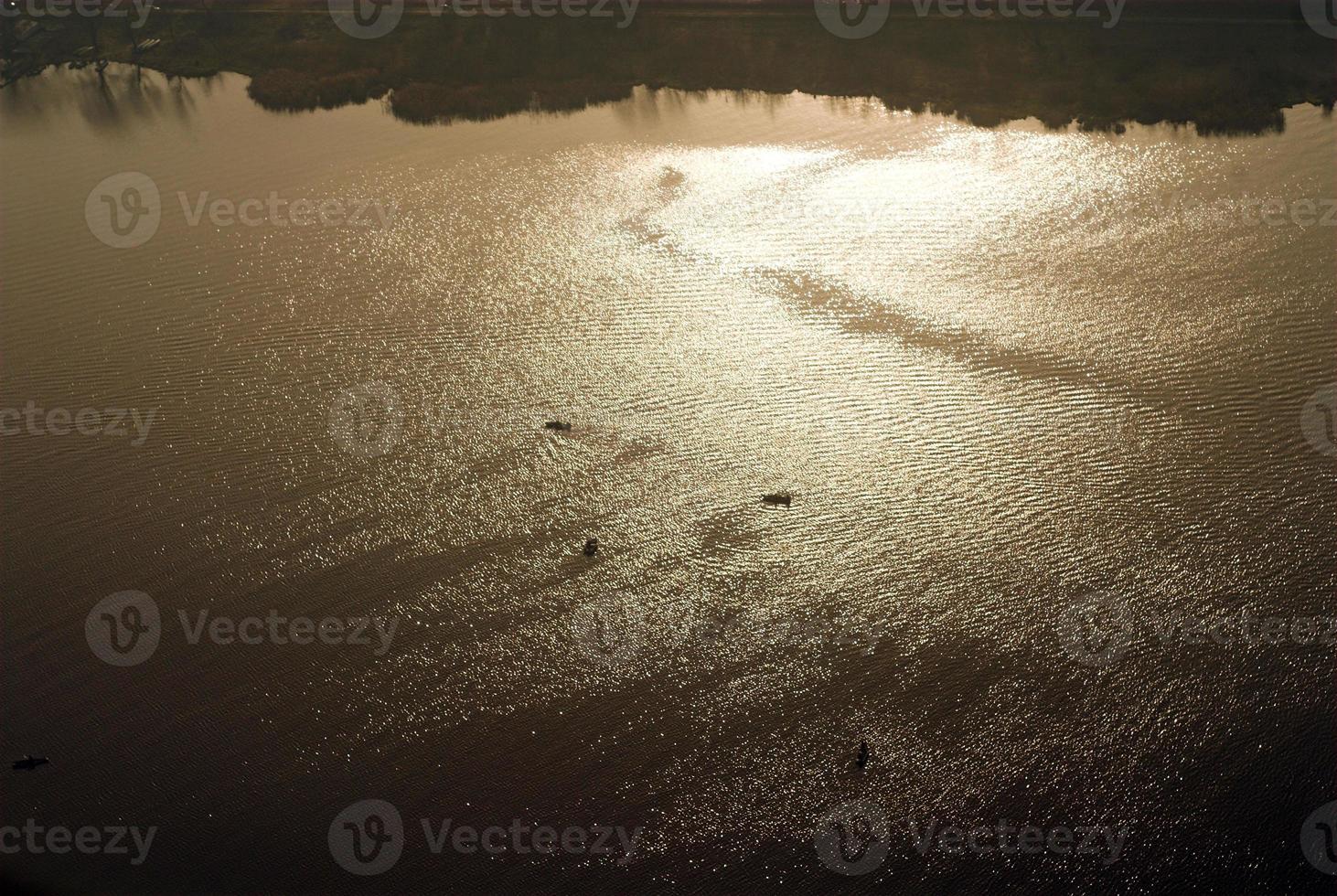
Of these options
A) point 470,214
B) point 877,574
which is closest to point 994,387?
point 877,574

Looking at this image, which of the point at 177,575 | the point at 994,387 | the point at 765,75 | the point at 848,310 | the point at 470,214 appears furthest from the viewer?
the point at 765,75

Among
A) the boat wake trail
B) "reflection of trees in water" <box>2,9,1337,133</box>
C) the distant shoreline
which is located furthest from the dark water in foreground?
the distant shoreline

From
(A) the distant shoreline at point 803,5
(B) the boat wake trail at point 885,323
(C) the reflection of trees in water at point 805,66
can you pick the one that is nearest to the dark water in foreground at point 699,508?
(B) the boat wake trail at point 885,323

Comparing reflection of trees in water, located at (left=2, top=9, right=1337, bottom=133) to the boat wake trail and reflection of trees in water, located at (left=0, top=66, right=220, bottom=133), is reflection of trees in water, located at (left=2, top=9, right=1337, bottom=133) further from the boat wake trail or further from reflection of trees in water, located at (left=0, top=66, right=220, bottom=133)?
the boat wake trail

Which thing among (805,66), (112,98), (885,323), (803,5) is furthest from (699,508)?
(112,98)

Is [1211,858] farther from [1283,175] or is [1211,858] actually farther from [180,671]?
[1283,175]

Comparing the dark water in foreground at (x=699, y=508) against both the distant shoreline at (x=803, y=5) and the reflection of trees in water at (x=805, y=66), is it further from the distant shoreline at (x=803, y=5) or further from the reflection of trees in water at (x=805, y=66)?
the distant shoreline at (x=803, y=5)

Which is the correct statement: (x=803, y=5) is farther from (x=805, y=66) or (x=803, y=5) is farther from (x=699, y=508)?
(x=699, y=508)
